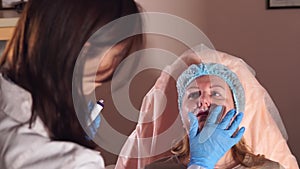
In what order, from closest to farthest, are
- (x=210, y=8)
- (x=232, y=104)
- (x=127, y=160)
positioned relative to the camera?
(x=232, y=104)
(x=127, y=160)
(x=210, y=8)

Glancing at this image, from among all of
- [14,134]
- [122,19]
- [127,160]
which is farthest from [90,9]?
[127,160]

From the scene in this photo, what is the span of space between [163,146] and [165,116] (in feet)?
0.35

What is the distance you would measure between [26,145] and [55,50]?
0.50 feet

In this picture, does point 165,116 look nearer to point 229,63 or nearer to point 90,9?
point 229,63

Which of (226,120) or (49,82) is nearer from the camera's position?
(49,82)

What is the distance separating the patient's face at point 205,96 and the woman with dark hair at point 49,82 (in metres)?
0.73

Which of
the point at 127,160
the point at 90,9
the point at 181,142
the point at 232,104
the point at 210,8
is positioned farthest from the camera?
the point at 210,8

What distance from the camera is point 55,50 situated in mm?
762

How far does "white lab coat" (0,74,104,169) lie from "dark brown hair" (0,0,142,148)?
14mm

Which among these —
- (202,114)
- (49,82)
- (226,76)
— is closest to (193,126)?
(202,114)

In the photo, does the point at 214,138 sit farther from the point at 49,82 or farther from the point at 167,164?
the point at 49,82

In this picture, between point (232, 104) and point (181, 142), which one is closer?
point (232, 104)

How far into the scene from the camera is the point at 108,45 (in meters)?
0.81

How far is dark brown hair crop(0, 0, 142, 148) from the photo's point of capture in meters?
0.76
